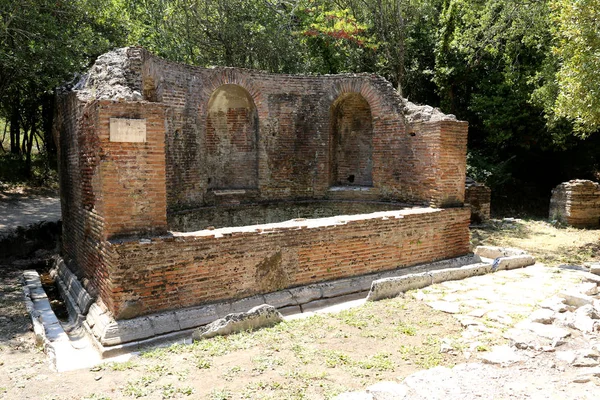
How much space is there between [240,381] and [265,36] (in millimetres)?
14703

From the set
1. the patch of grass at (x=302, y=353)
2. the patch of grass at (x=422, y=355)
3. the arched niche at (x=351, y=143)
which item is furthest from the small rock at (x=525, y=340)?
the arched niche at (x=351, y=143)

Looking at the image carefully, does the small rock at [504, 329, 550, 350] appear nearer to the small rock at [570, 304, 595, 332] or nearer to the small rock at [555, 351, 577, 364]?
the small rock at [555, 351, 577, 364]

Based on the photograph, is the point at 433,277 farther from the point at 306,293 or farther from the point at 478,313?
the point at 306,293

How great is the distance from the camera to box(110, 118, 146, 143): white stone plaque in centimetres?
533

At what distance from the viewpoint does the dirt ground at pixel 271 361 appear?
4102 millimetres

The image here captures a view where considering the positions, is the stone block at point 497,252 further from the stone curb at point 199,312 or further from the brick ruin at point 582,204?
the brick ruin at point 582,204

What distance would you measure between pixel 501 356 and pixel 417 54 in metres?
15.7

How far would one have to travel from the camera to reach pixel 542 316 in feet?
17.6

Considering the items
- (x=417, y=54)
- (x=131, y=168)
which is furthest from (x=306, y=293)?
(x=417, y=54)

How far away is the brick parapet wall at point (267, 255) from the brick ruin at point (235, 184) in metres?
0.02

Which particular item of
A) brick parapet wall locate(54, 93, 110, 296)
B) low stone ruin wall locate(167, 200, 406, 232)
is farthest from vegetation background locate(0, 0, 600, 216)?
low stone ruin wall locate(167, 200, 406, 232)

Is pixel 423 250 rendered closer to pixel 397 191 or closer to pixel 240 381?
pixel 397 191

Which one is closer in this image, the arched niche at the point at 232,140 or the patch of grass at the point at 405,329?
the patch of grass at the point at 405,329

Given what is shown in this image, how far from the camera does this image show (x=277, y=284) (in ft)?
21.5
